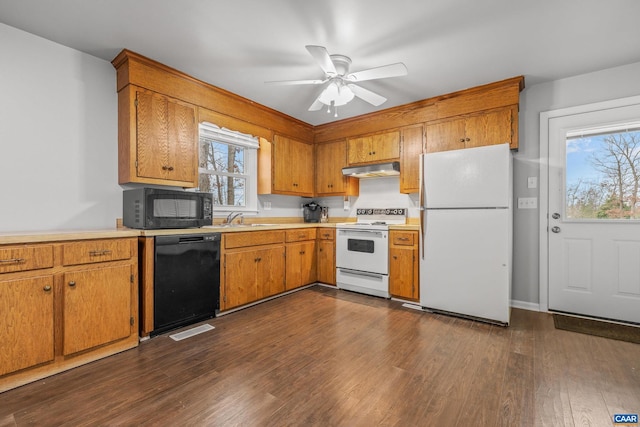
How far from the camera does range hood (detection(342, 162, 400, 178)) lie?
379 cm

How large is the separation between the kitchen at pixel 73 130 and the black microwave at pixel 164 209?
314mm

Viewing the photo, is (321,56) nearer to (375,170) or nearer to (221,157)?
(375,170)

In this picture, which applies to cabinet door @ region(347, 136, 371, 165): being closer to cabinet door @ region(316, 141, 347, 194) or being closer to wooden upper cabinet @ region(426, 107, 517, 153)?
cabinet door @ region(316, 141, 347, 194)

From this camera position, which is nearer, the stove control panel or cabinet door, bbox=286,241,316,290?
cabinet door, bbox=286,241,316,290

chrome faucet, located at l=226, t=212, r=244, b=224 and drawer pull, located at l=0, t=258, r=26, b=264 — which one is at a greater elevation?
chrome faucet, located at l=226, t=212, r=244, b=224

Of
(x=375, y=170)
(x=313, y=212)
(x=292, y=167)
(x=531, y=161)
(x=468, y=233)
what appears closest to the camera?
(x=468, y=233)

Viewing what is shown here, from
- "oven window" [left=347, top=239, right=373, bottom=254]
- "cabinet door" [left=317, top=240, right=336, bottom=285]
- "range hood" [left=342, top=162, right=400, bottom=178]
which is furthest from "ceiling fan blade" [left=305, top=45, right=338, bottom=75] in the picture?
"cabinet door" [left=317, top=240, right=336, bottom=285]

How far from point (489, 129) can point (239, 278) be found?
3.08m

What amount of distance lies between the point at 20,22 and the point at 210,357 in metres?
2.77

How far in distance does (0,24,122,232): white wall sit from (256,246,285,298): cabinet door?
4.80ft

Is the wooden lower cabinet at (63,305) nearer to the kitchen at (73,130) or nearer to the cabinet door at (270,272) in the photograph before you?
the kitchen at (73,130)

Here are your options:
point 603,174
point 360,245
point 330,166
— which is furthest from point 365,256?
point 603,174

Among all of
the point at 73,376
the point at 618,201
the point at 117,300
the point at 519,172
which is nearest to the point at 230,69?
the point at 117,300

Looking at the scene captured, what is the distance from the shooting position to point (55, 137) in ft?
7.82
